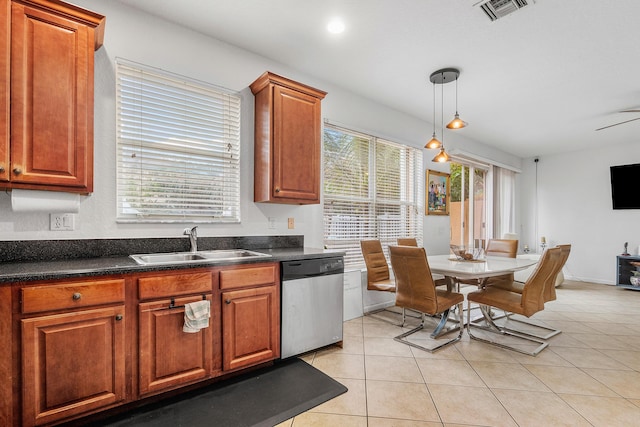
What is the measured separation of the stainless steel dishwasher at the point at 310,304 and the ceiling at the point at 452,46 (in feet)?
6.31

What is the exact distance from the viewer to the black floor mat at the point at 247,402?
179cm

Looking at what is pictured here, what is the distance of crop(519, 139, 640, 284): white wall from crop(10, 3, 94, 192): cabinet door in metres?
8.03

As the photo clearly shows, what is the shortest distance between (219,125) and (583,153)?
7.21 metres

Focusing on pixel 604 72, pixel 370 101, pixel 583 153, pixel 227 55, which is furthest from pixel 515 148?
pixel 227 55

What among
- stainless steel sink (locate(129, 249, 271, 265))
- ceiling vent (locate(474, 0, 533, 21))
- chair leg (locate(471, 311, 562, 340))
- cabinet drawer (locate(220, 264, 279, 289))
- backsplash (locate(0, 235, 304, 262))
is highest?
ceiling vent (locate(474, 0, 533, 21))

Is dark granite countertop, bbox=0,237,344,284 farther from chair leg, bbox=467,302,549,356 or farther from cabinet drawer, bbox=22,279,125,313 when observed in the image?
chair leg, bbox=467,302,549,356

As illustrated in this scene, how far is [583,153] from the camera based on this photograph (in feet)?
20.8

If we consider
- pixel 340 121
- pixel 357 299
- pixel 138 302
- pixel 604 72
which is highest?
pixel 604 72

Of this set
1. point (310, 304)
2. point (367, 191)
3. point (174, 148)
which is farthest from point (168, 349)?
point (367, 191)

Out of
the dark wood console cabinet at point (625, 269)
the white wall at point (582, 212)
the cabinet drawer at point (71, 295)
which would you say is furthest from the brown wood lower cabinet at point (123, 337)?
the white wall at point (582, 212)

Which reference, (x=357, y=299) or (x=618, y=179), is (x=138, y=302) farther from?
(x=618, y=179)

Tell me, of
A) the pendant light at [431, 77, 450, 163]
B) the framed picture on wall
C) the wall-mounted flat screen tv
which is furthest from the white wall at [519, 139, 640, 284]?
the pendant light at [431, 77, 450, 163]

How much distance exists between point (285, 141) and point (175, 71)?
1044 millimetres

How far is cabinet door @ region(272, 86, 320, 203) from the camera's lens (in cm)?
274
